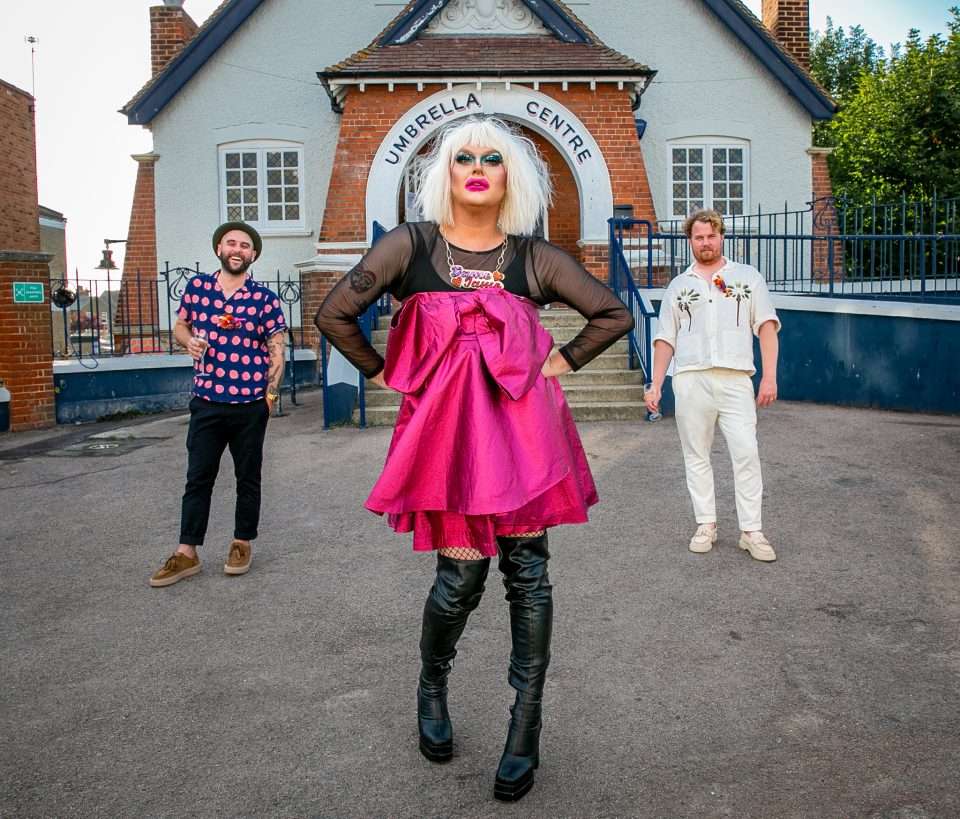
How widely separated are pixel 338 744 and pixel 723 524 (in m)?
3.55

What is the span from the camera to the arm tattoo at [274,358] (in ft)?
17.1

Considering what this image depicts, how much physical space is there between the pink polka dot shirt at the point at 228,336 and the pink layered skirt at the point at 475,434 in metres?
2.35

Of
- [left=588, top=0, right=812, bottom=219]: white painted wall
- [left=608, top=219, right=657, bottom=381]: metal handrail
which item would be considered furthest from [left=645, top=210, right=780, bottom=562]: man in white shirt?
[left=588, top=0, right=812, bottom=219]: white painted wall

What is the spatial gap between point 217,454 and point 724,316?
284cm

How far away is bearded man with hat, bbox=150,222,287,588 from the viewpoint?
16.8ft

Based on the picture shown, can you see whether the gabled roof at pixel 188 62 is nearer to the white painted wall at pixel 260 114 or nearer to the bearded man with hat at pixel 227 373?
the white painted wall at pixel 260 114

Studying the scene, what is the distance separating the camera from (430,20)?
48.4 feet

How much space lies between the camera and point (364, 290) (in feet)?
10.0

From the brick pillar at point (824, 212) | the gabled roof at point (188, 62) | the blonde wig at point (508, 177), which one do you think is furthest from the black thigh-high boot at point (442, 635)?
the gabled roof at point (188, 62)

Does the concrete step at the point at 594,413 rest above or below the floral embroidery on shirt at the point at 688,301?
below

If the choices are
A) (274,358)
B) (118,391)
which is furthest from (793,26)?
(274,358)

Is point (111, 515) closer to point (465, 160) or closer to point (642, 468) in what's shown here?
point (642, 468)

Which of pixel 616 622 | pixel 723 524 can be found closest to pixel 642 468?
pixel 723 524

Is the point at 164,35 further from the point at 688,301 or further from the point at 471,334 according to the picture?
the point at 471,334
